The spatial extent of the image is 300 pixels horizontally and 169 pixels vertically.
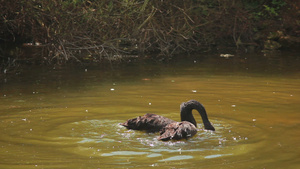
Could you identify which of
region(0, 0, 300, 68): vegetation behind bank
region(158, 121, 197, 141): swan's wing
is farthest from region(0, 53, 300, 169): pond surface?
region(0, 0, 300, 68): vegetation behind bank

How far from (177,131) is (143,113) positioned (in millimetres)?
2299

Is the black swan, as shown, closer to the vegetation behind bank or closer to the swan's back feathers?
the swan's back feathers

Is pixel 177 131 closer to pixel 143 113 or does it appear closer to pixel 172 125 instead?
pixel 172 125

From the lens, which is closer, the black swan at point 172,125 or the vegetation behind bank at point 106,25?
the black swan at point 172,125

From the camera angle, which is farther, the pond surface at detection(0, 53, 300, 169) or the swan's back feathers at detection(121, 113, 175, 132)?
the swan's back feathers at detection(121, 113, 175, 132)

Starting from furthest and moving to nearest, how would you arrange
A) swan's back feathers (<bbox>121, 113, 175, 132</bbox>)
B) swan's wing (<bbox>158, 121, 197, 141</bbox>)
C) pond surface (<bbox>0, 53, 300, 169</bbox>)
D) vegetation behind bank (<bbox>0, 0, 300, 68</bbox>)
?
vegetation behind bank (<bbox>0, 0, 300, 68</bbox>) → swan's back feathers (<bbox>121, 113, 175, 132</bbox>) → swan's wing (<bbox>158, 121, 197, 141</bbox>) → pond surface (<bbox>0, 53, 300, 169</bbox>)

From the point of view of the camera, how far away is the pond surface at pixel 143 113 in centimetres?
654

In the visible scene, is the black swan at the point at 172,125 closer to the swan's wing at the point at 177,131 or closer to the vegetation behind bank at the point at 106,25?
the swan's wing at the point at 177,131

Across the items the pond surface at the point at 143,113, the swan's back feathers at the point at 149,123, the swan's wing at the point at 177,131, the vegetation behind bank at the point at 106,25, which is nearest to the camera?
the pond surface at the point at 143,113

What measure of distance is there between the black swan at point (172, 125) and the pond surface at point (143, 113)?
0.11 meters

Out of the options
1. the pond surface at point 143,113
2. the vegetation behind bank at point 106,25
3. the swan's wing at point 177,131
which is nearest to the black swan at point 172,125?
the swan's wing at point 177,131

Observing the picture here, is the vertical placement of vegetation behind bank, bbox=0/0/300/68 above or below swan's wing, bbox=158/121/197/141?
above

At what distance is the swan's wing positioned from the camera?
23.8 feet

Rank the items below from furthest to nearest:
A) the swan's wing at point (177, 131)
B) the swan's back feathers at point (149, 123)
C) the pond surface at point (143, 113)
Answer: the swan's back feathers at point (149, 123) → the swan's wing at point (177, 131) → the pond surface at point (143, 113)
